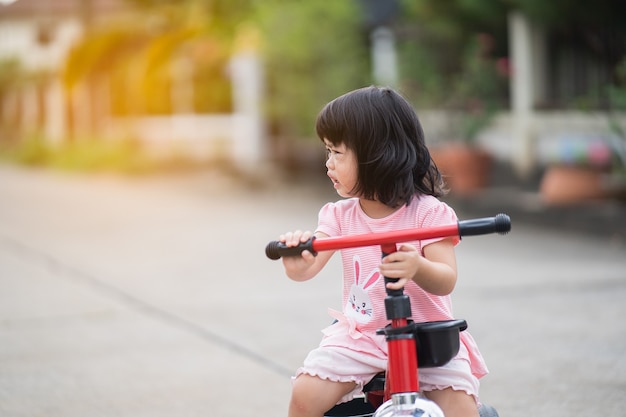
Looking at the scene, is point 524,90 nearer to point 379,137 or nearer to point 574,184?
point 574,184

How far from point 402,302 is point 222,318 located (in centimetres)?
391

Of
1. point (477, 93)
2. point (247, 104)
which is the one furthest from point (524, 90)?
point (247, 104)

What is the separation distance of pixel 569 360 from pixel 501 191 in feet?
27.2

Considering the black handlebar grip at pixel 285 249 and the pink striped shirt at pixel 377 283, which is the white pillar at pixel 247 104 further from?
the black handlebar grip at pixel 285 249

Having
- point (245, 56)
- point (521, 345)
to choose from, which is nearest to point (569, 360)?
point (521, 345)

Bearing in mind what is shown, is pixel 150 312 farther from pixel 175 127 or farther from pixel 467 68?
pixel 175 127

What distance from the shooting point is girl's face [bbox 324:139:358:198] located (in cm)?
274

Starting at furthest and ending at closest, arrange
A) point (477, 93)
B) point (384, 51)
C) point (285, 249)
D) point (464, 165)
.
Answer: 1. point (384, 51)
2. point (477, 93)
3. point (464, 165)
4. point (285, 249)

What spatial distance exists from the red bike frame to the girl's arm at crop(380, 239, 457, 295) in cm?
3

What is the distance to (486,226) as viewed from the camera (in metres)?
2.47

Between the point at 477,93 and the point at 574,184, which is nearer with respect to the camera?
the point at 574,184

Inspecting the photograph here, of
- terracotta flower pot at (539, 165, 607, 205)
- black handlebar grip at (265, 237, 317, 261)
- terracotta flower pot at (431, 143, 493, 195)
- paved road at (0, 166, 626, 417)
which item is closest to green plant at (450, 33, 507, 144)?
terracotta flower pot at (431, 143, 493, 195)

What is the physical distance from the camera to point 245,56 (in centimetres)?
1831

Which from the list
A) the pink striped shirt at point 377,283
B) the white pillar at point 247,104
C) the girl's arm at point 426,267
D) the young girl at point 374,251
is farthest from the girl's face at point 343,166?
the white pillar at point 247,104
